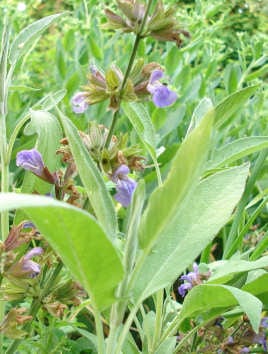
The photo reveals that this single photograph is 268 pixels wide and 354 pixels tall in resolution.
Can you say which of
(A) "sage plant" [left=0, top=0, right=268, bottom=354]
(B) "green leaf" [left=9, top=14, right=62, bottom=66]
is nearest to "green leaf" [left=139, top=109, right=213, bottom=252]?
(A) "sage plant" [left=0, top=0, right=268, bottom=354]

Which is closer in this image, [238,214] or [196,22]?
[238,214]

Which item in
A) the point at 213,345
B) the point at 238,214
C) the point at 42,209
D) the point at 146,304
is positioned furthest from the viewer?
the point at 146,304

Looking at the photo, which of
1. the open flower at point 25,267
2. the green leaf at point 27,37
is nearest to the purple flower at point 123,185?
the open flower at point 25,267

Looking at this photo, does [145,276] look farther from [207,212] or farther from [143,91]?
[143,91]

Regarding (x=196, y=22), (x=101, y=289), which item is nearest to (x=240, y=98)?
A: (x=101, y=289)

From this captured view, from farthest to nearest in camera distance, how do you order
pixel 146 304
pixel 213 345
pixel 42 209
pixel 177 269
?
pixel 146 304, pixel 213 345, pixel 177 269, pixel 42 209

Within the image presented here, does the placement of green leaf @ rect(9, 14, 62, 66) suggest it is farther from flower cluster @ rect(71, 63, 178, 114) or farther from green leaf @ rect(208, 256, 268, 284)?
green leaf @ rect(208, 256, 268, 284)

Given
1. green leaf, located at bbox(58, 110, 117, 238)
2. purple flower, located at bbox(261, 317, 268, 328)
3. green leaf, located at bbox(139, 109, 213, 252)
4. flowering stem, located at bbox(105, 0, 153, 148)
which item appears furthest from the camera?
purple flower, located at bbox(261, 317, 268, 328)
